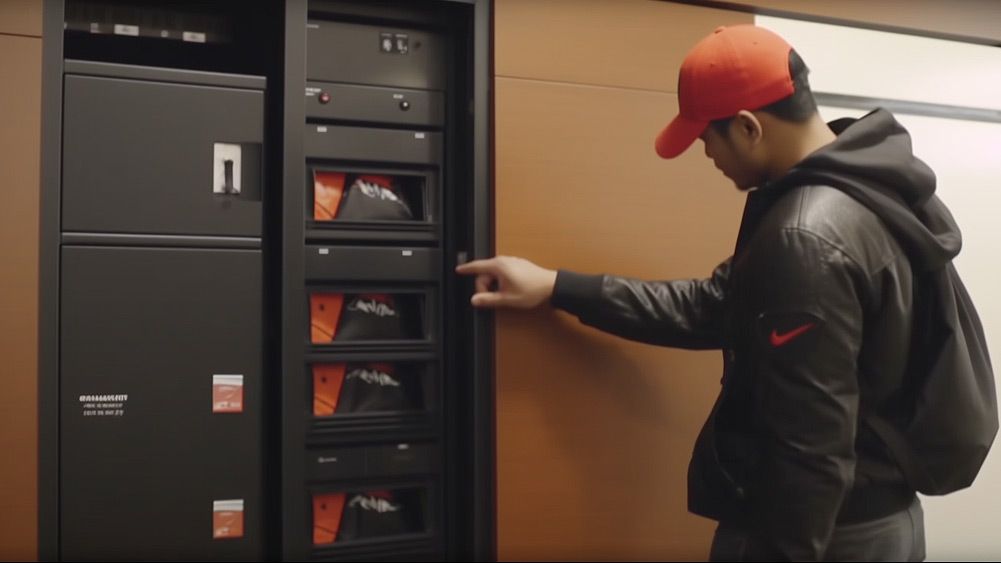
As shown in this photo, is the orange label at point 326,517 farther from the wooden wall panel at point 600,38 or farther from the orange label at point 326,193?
the wooden wall panel at point 600,38

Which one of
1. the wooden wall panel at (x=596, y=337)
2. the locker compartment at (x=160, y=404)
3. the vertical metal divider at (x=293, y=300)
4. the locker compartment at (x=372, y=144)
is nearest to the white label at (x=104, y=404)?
the locker compartment at (x=160, y=404)

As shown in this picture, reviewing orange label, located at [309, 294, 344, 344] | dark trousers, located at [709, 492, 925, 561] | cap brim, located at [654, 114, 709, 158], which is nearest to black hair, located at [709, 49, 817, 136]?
cap brim, located at [654, 114, 709, 158]

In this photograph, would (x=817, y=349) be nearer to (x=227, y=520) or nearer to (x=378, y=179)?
(x=378, y=179)

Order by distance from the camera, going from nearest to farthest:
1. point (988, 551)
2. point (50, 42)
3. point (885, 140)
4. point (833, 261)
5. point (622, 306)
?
point (833, 261) < point (885, 140) < point (50, 42) < point (622, 306) < point (988, 551)

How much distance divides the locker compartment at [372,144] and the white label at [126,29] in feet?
1.28

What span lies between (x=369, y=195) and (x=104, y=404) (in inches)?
24.2

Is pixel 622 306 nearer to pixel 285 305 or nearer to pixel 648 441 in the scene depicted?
pixel 648 441

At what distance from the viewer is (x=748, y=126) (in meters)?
1.31

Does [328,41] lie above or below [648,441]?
above

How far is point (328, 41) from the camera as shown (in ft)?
5.21

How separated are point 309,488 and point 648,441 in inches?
26.6

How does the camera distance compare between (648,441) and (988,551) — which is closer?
(648,441)

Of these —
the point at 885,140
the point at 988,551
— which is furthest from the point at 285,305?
the point at 988,551

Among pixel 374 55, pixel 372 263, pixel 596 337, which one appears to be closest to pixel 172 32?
pixel 374 55
